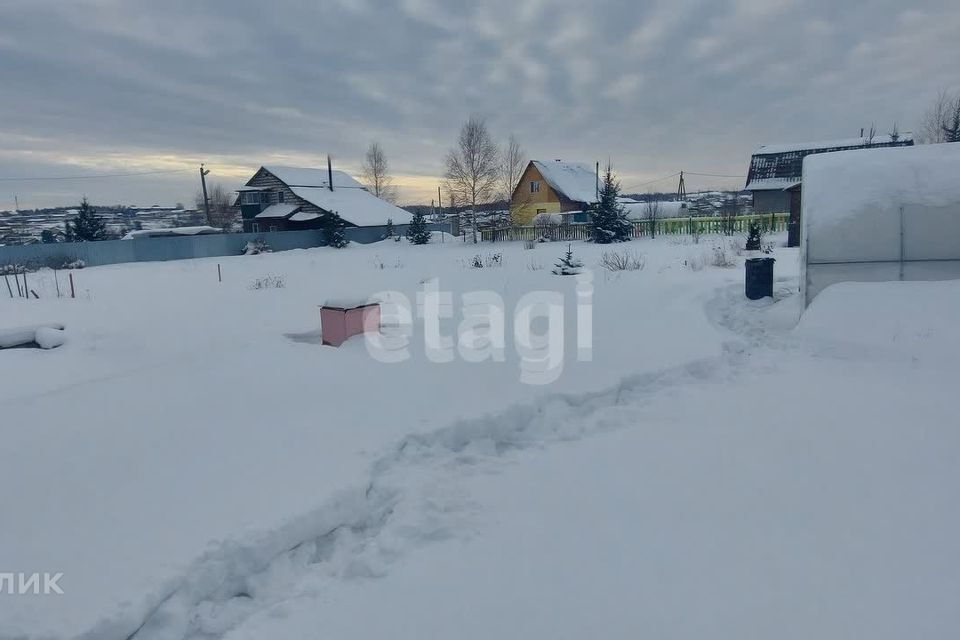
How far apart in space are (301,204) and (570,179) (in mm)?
20180

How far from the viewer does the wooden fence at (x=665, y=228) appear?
91.9 ft

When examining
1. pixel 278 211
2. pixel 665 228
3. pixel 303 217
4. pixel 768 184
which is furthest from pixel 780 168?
pixel 278 211

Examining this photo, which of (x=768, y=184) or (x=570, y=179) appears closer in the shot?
(x=768, y=184)

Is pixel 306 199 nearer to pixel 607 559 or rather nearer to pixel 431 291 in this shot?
pixel 431 291

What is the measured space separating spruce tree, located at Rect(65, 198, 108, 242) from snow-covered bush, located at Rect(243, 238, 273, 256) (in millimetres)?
8586

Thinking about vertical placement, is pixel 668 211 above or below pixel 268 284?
above

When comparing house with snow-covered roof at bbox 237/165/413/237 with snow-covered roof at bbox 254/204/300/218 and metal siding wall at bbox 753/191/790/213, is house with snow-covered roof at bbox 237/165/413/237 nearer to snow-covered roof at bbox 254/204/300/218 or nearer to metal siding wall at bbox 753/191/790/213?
snow-covered roof at bbox 254/204/300/218

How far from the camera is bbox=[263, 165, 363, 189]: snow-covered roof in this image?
1510 inches

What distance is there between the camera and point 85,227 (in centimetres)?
3133

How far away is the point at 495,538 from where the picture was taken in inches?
134

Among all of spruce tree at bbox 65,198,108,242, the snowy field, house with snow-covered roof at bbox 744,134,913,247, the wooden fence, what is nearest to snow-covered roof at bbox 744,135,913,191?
house with snow-covered roof at bbox 744,134,913,247

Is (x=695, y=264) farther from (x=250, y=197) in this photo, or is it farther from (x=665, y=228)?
(x=250, y=197)

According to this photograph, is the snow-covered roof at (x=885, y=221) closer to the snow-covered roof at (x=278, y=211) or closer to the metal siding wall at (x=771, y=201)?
the metal siding wall at (x=771, y=201)

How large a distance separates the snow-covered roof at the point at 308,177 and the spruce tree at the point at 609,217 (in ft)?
72.0
